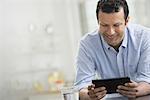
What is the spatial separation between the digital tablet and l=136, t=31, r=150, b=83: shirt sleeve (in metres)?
0.18

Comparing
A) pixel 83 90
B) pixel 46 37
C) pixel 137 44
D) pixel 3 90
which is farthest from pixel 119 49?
pixel 46 37

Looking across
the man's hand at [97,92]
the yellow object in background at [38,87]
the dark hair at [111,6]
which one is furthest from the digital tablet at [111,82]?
the yellow object in background at [38,87]

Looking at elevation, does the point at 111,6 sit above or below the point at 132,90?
above

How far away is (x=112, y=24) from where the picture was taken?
4.63ft

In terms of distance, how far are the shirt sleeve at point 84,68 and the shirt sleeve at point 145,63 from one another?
8.5 inches

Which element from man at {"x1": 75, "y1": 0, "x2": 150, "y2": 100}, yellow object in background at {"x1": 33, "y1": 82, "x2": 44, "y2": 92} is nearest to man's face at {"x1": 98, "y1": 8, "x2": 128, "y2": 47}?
man at {"x1": 75, "y1": 0, "x2": 150, "y2": 100}

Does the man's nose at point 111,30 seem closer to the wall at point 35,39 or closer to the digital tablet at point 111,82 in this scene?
the digital tablet at point 111,82

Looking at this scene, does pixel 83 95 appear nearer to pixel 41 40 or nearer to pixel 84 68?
pixel 84 68

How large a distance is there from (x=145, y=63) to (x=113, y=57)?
0.52 ft

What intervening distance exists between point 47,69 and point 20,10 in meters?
0.67

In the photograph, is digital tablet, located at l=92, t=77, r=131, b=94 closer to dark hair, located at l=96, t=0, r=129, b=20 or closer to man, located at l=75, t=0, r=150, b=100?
man, located at l=75, t=0, r=150, b=100

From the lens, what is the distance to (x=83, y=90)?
1425 mm

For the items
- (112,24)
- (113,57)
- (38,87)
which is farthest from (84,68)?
(38,87)

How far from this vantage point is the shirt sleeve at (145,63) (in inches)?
57.6
